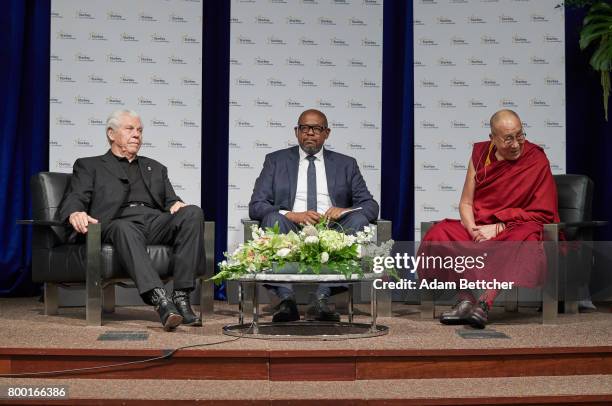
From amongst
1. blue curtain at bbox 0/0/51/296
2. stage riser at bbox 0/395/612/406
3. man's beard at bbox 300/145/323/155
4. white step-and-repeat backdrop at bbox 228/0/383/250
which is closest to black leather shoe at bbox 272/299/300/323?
man's beard at bbox 300/145/323/155

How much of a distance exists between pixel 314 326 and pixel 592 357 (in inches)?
51.4

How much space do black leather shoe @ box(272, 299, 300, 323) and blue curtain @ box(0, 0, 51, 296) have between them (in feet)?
7.45

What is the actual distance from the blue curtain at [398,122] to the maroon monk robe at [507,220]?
1285 mm

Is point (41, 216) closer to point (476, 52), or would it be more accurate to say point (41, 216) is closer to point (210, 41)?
point (210, 41)

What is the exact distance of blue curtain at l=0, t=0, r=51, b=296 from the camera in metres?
6.04

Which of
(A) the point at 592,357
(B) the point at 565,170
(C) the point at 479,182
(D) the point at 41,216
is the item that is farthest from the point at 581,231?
(D) the point at 41,216

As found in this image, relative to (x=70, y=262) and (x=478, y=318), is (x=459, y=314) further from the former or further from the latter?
(x=70, y=262)

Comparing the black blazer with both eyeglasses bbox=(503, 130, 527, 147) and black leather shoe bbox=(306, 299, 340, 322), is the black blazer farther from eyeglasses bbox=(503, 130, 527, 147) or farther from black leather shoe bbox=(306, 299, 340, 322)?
eyeglasses bbox=(503, 130, 527, 147)

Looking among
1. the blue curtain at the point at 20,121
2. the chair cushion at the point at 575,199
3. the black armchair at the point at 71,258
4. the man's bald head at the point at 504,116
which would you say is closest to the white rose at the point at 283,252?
the black armchair at the point at 71,258

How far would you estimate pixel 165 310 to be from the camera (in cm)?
425

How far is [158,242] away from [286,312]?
76cm

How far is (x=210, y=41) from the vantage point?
625 centimetres

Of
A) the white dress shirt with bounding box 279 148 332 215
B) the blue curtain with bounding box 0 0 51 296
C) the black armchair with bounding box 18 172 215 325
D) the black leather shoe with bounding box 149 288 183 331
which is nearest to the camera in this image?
the black leather shoe with bounding box 149 288 183 331

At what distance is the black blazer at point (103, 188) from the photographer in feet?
15.9
